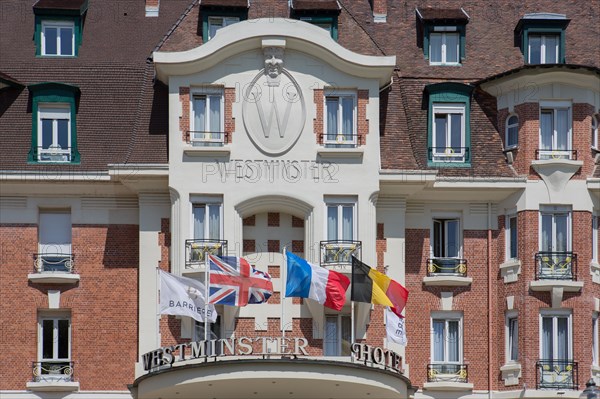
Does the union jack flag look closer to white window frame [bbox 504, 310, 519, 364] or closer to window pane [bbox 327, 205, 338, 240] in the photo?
window pane [bbox 327, 205, 338, 240]

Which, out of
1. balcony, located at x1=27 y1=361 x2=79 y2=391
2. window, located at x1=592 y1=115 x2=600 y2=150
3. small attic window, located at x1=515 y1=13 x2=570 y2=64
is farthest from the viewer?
small attic window, located at x1=515 y1=13 x2=570 y2=64

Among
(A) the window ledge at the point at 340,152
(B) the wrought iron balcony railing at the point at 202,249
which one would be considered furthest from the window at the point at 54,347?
(A) the window ledge at the point at 340,152

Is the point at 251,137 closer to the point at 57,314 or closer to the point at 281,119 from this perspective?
the point at 281,119

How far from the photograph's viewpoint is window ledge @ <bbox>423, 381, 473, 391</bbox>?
50.0 meters

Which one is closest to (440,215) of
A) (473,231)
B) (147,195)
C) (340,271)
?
(473,231)

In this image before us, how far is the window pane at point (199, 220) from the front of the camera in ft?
162

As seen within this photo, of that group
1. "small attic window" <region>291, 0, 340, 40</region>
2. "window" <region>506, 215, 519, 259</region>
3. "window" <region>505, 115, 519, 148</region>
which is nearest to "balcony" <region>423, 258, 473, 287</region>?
"window" <region>506, 215, 519, 259</region>

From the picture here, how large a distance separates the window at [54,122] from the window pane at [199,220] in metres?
4.02

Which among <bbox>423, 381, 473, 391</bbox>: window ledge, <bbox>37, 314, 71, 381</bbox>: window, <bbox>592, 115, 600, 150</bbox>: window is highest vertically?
<bbox>592, 115, 600, 150</bbox>: window

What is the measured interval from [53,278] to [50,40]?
25.6ft

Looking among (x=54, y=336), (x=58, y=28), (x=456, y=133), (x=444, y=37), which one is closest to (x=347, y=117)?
(x=456, y=133)

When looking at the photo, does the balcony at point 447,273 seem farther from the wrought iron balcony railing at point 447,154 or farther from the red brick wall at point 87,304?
the red brick wall at point 87,304

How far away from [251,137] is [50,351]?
8238 millimetres

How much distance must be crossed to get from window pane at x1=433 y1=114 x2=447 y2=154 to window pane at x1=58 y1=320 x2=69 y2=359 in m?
11.7
